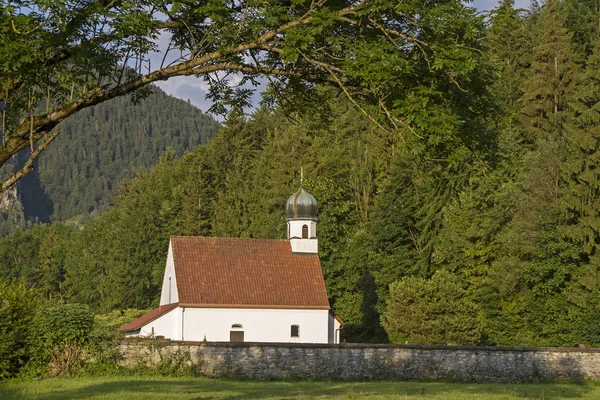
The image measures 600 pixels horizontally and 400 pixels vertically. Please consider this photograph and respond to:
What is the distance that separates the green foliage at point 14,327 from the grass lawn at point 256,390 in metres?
0.92

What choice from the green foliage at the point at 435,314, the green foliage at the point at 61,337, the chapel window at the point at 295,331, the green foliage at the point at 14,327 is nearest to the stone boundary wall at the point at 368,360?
the green foliage at the point at 61,337

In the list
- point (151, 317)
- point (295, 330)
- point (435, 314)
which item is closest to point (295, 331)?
point (295, 330)

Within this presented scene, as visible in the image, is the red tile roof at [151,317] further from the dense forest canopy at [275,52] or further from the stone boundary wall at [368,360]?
the dense forest canopy at [275,52]

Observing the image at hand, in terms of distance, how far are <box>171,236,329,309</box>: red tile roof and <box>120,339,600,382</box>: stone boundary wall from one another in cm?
2648

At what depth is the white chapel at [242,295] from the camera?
5431 cm

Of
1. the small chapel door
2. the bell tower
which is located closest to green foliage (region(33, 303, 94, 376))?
the small chapel door

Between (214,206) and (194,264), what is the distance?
38.8 metres

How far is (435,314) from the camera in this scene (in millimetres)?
52781

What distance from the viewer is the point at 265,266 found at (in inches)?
2250

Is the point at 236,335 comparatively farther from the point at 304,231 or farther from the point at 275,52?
the point at 275,52

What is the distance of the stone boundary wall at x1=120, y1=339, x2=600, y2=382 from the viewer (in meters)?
27.3

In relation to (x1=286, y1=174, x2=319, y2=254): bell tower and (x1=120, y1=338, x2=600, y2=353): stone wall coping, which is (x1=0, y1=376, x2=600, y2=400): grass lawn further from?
(x1=286, y1=174, x2=319, y2=254): bell tower

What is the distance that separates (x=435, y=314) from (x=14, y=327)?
1254 inches

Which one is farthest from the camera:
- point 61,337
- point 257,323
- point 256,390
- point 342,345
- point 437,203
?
point 437,203
